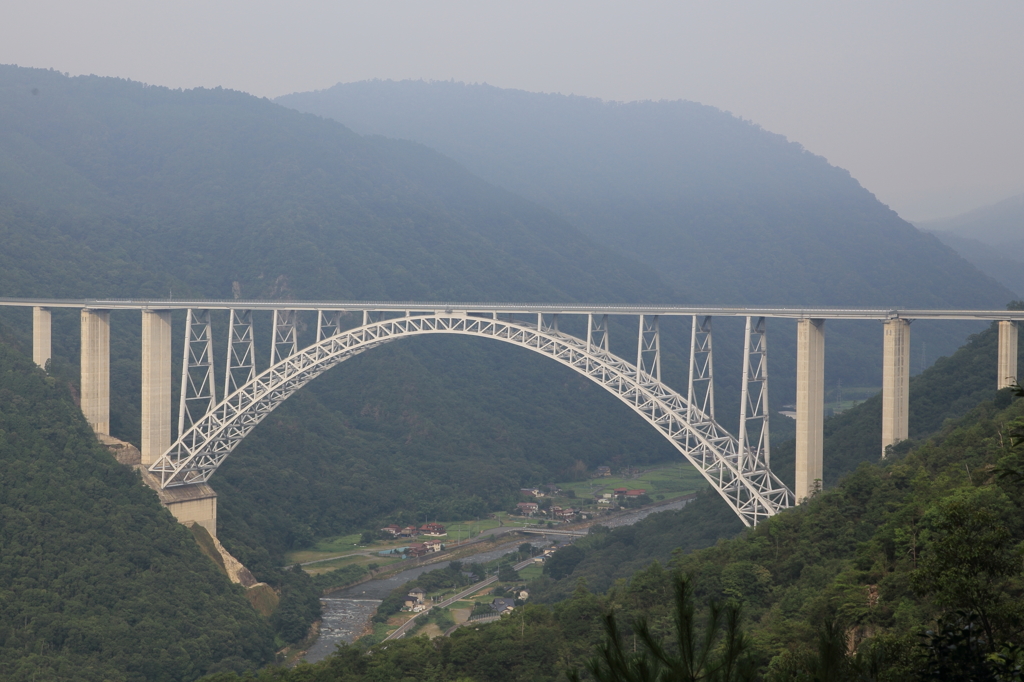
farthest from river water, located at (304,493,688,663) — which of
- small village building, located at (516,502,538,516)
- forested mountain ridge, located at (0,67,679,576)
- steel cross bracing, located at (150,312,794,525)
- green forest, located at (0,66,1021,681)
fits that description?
small village building, located at (516,502,538,516)

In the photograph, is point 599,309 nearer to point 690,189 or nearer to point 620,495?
point 620,495

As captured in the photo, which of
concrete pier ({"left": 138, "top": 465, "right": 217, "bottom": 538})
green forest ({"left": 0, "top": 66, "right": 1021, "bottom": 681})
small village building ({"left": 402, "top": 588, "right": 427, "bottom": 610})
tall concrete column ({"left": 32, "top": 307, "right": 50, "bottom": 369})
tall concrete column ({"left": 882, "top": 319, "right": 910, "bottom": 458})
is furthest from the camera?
small village building ({"left": 402, "top": 588, "right": 427, "bottom": 610})

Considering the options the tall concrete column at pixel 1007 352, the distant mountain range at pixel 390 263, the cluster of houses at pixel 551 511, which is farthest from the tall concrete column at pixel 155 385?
the tall concrete column at pixel 1007 352

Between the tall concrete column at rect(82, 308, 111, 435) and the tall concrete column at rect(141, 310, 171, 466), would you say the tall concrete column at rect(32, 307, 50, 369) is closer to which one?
the tall concrete column at rect(82, 308, 111, 435)

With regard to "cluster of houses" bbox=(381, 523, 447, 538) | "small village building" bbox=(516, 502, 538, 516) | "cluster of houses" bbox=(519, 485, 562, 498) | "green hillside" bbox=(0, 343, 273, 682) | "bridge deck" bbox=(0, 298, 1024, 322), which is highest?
"bridge deck" bbox=(0, 298, 1024, 322)

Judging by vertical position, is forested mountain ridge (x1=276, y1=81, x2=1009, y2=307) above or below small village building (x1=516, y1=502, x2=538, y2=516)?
above

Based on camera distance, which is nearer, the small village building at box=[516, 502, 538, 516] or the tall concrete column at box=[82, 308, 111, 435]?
the tall concrete column at box=[82, 308, 111, 435]

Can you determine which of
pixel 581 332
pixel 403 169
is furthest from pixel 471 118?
pixel 581 332
